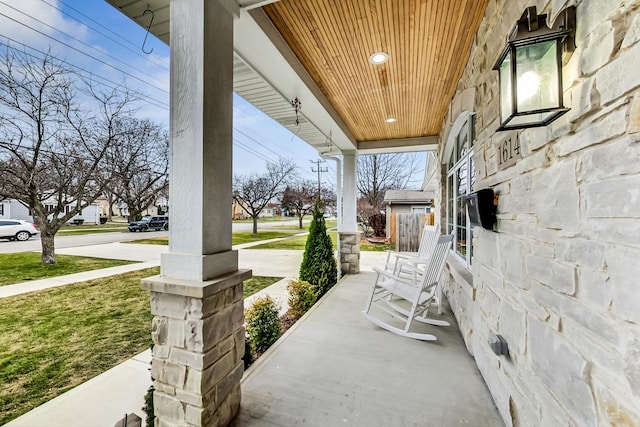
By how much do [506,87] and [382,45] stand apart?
58.0 inches

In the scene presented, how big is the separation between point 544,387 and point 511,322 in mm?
390

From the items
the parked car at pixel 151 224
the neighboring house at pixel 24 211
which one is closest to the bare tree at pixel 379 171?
the parked car at pixel 151 224

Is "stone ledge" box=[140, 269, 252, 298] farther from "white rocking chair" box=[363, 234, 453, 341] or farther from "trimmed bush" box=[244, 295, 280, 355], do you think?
"white rocking chair" box=[363, 234, 453, 341]

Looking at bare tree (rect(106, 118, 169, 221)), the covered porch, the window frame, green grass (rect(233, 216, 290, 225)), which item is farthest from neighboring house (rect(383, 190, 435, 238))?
the covered porch

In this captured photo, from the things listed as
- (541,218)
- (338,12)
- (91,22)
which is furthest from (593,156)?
(91,22)

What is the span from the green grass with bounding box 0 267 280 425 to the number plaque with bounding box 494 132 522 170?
11.4ft

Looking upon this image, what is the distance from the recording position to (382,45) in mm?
2295

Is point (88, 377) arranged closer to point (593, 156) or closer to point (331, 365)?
point (331, 365)

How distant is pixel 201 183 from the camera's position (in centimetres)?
145

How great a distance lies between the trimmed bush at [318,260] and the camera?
436cm

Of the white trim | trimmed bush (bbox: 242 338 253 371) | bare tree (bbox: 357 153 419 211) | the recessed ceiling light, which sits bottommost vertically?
trimmed bush (bbox: 242 338 253 371)

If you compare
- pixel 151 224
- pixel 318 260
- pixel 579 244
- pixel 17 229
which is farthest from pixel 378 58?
pixel 151 224

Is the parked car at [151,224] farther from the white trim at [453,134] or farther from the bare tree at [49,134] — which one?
the white trim at [453,134]

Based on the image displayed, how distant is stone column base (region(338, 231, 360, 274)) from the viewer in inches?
214
